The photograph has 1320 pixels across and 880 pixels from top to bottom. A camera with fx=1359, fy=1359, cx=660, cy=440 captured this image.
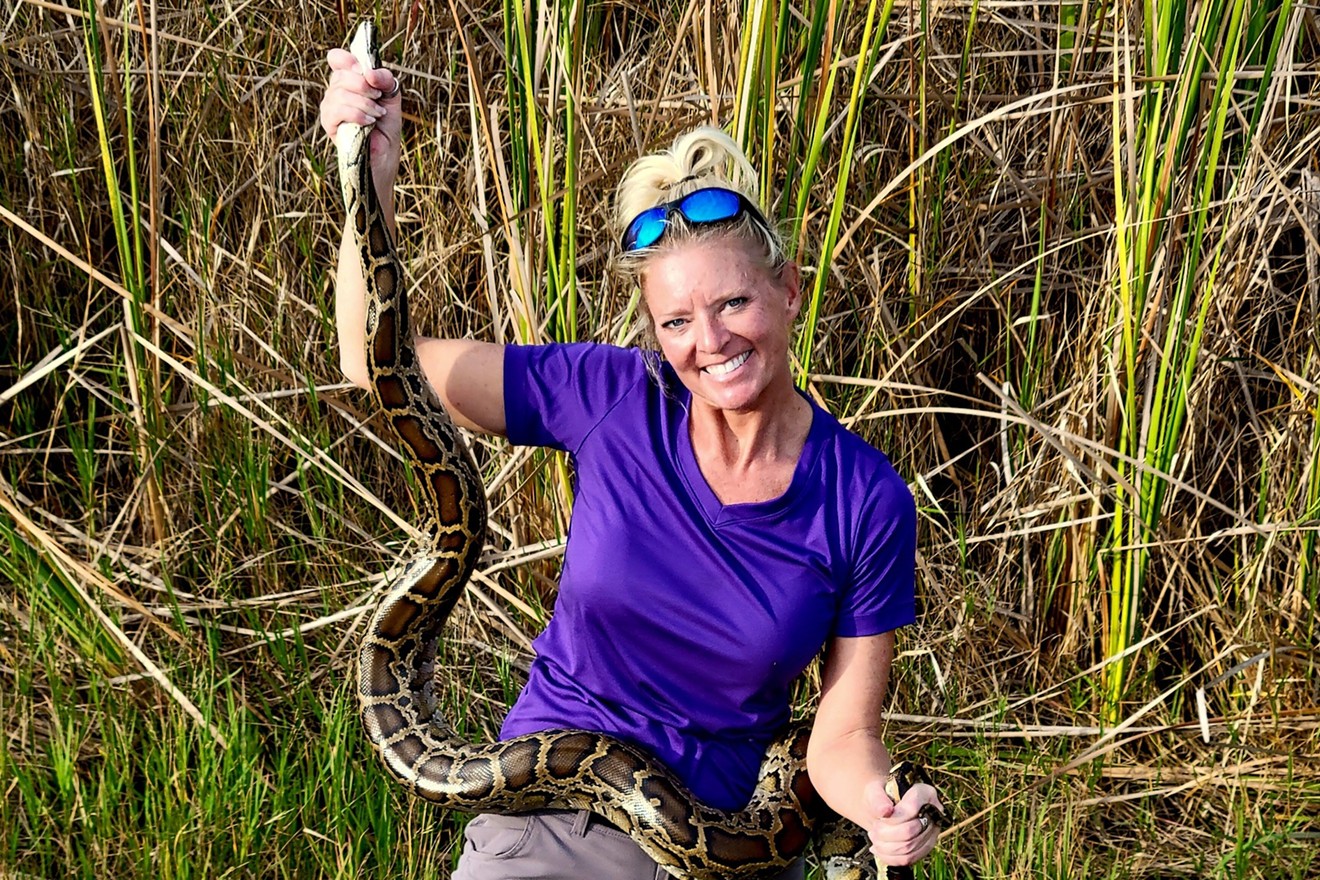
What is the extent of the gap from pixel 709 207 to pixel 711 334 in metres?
0.23

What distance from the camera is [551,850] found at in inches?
100

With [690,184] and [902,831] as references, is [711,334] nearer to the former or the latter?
[690,184]

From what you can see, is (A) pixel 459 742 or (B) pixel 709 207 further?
(A) pixel 459 742

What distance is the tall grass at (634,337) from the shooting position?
11.1 feet

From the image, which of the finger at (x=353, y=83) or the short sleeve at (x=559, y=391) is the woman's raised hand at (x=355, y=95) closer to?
the finger at (x=353, y=83)

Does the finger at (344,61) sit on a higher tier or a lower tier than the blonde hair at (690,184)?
higher

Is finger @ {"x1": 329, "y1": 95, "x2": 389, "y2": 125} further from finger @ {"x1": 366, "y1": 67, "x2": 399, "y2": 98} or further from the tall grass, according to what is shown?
the tall grass

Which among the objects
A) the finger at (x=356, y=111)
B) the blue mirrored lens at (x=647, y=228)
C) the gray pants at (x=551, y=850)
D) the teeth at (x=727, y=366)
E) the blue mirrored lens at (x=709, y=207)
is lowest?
the gray pants at (x=551, y=850)

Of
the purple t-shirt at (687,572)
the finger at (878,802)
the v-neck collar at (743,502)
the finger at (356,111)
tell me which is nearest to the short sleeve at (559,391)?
the purple t-shirt at (687,572)

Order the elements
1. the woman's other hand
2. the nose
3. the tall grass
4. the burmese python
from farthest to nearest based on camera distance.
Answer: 1. the tall grass
2. the burmese python
3. the nose
4. the woman's other hand

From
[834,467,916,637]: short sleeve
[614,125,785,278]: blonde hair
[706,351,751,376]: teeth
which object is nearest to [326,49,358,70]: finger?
[614,125,785,278]: blonde hair

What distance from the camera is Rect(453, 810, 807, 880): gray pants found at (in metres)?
2.53

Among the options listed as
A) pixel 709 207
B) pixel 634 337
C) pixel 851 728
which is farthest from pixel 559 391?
pixel 634 337

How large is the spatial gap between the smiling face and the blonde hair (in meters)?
0.02
